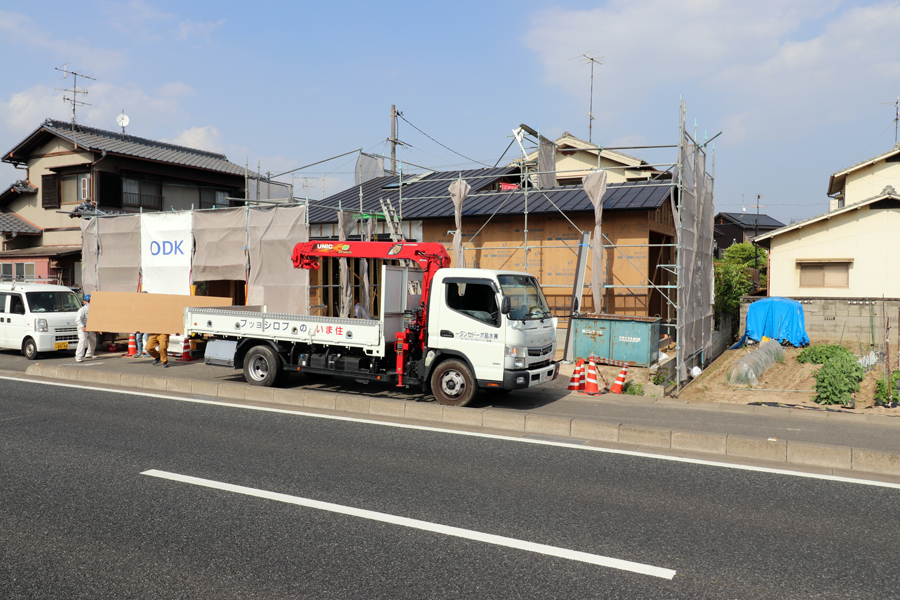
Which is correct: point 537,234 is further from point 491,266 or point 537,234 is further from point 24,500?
point 24,500

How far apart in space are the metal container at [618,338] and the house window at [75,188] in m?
20.8

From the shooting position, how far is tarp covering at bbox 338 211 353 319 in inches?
635

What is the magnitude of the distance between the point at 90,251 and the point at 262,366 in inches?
481

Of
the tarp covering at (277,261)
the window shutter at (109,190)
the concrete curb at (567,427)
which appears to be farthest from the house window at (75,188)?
the concrete curb at (567,427)

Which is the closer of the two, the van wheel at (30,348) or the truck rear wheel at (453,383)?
the truck rear wheel at (453,383)

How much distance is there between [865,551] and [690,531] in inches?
44.9

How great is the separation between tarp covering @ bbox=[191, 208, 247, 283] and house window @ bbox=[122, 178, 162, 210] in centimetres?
986

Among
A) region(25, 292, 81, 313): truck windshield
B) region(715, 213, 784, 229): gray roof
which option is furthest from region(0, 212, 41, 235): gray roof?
region(715, 213, 784, 229): gray roof

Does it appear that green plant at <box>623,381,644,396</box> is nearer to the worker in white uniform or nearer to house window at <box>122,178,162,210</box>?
the worker in white uniform

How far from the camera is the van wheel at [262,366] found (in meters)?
10.9

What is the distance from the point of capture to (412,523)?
4793 mm

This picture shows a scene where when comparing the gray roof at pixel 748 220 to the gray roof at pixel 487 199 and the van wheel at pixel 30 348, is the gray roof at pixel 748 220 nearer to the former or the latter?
the gray roof at pixel 487 199

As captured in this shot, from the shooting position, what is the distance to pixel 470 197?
17781 mm

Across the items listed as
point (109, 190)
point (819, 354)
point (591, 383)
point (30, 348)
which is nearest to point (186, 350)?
point (30, 348)
